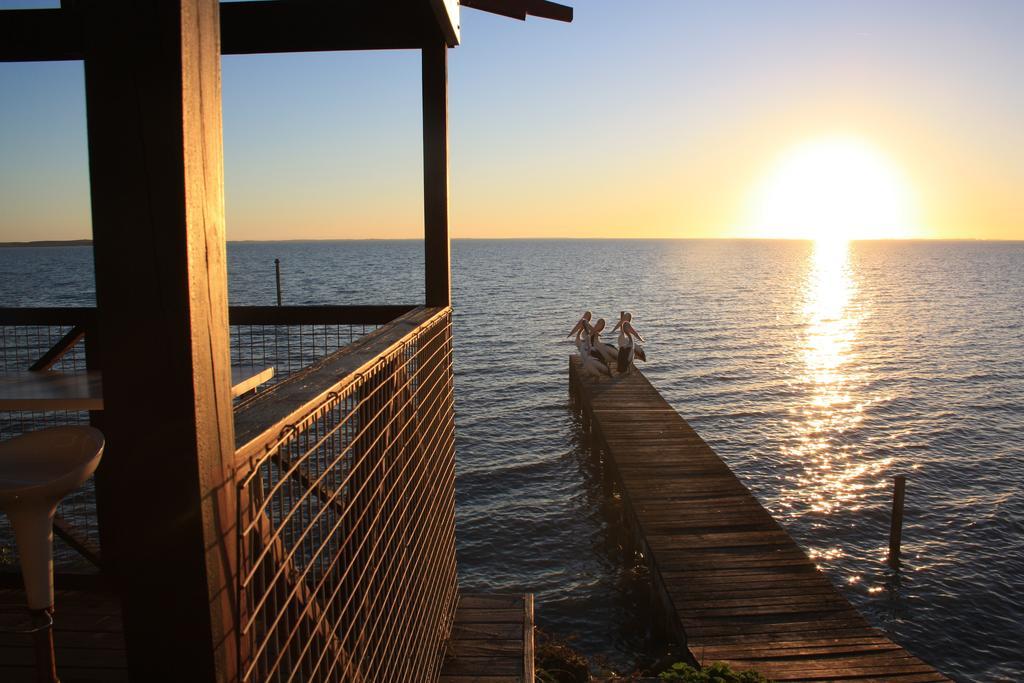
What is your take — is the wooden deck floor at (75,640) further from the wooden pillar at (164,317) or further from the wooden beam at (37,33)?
the wooden beam at (37,33)

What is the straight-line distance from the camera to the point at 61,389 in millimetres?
3094

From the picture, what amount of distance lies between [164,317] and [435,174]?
3325 mm

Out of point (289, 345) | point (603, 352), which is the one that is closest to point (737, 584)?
point (289, 345)

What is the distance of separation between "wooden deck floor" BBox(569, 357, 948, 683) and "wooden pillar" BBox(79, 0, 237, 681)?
21.4 ft

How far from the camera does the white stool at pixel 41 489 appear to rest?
2.05m

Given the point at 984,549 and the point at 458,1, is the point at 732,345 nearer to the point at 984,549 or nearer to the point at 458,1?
the point at 984,549

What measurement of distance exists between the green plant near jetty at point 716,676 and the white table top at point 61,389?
4360 millimetres

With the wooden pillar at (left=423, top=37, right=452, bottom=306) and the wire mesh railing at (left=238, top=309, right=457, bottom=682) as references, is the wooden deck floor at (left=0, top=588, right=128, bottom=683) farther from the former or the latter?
the wooden pillar at (left=423, top=37, right=452, bottom=306)

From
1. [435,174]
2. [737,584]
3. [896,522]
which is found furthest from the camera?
[896,522]

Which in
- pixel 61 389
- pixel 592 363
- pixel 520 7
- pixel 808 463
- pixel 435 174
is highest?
pixel 520 7

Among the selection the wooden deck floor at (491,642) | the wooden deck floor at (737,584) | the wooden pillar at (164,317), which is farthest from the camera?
the wooden deck floor at (737,584)

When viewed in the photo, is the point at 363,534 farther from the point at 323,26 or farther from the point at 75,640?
the point at 323,26

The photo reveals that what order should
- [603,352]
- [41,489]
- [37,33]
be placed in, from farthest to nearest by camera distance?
1. [603,352]
2. [37,33]
3. [41,489]

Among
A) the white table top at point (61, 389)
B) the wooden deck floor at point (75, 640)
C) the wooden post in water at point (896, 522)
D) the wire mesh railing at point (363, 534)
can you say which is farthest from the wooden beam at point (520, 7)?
the wooden post in water at point (896, 522)
